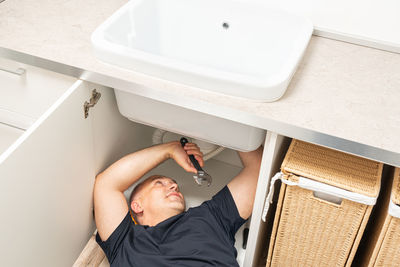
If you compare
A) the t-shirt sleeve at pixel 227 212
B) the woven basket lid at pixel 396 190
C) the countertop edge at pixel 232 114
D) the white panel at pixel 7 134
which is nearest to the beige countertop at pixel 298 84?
the countertop edge at pixel 232 114

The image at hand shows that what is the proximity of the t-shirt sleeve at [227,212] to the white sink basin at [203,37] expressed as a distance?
0.41 metres

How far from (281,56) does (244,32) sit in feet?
0.51

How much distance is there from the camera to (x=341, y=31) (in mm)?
1434

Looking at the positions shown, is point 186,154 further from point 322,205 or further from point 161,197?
point 322,205

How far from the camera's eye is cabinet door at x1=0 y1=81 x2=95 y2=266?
1131mm

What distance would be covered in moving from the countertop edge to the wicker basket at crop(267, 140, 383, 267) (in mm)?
129

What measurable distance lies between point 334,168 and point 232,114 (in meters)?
0.32

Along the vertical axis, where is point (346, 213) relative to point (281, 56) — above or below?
below

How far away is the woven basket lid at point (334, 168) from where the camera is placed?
121cm

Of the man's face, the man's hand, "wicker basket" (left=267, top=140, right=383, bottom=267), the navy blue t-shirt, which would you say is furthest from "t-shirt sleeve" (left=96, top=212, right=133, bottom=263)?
"wicker basket" (left=267, top=140, right=383, bottom=267)

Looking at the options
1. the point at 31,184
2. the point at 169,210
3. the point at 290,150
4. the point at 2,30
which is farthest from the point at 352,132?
the point at 2,30

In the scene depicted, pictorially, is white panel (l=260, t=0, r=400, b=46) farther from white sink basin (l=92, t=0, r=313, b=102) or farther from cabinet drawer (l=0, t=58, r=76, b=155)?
cabinet drawer (l=0, t=58, r=76, b=155)

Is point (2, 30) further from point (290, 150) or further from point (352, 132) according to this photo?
point (352, 132)

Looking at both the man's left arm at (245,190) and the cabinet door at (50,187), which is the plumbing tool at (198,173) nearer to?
the man's left arm at (245,190)
